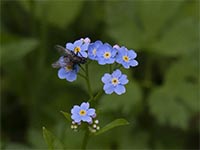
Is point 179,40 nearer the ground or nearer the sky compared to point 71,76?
nearer the ground

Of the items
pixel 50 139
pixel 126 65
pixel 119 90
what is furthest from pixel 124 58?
pixel 50 139

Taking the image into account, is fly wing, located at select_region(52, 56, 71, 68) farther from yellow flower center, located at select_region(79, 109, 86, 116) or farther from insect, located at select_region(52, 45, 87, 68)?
yellow flower center, located at select_region(79, 109, 86, 116)

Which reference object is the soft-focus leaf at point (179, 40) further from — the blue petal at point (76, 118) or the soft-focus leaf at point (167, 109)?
the blue petal at point (76, 118)

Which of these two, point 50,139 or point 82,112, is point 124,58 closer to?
point 82,112

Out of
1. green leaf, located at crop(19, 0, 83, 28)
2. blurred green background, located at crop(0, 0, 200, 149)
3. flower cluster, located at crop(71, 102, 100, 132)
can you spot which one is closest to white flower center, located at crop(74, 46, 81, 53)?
flower cluster, located at crop(71, 102, 100, 132)

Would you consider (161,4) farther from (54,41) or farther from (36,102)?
(36,102)

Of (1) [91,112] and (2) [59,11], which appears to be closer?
(1) [91,112]

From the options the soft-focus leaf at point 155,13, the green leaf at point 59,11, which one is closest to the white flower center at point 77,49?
the soft-focus leaf at point 155,13

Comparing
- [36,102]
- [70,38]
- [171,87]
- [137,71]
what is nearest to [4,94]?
[36,102]
